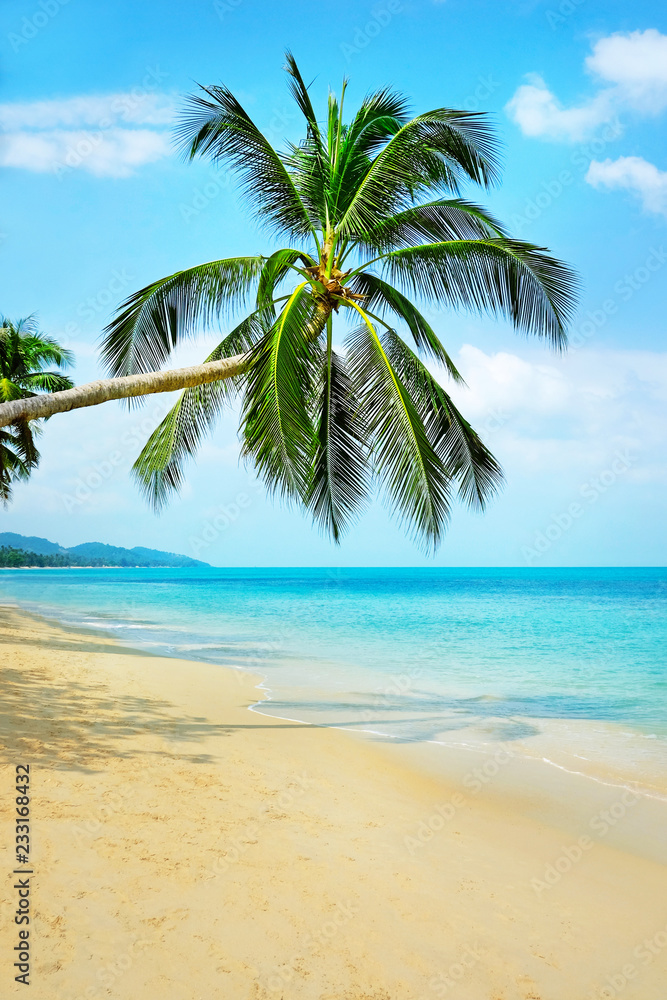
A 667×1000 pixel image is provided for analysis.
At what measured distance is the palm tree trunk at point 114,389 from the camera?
4898 millimetres

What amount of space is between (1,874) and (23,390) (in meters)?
18.7

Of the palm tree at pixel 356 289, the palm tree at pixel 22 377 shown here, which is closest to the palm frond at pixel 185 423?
the palm tree at pixel 356 289

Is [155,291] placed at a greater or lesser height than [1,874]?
greater

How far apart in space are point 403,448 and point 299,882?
11.9 ft

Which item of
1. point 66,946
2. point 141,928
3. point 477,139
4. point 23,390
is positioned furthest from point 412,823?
point 23,390

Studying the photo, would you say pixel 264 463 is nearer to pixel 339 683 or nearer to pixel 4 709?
pixel 4 709

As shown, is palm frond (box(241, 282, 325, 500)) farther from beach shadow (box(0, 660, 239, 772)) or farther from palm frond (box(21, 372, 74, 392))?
palm frond (box(21, 372, 74, 392))

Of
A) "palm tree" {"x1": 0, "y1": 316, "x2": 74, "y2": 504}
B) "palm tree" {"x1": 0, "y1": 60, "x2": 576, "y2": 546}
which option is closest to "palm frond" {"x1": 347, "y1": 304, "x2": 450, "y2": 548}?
"palm tree" {"x1": 0, "y1": 60, "x2": 576, "y2": 546}

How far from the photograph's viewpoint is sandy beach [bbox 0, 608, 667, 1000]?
9.02 feet

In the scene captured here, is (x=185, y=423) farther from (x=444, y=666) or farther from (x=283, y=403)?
(x=444, y=666)

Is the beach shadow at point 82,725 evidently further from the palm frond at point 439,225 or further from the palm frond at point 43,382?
the palm frond at point 43,382

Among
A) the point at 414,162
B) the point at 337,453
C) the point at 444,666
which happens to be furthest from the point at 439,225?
the point at 444,666

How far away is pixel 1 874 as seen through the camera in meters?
3.11

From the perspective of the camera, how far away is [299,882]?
3459 mm
